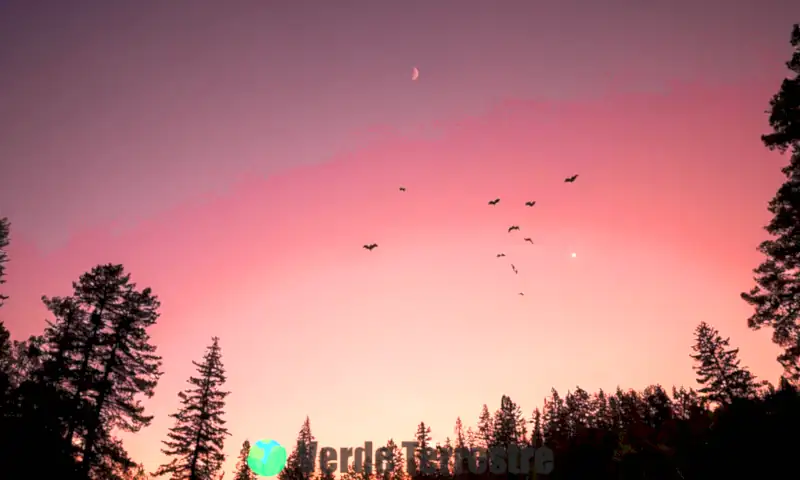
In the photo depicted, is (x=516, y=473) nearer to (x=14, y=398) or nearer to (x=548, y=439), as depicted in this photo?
(x=548, y=439)

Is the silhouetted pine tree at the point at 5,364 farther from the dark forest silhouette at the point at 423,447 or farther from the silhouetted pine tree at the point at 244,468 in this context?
the silhouetted pine tree at the point at 244,468

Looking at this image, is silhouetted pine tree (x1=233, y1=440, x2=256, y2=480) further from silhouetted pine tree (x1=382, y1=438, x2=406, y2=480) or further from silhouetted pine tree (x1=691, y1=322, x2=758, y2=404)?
silhouetted pine tree (x1=691, y1=322, x2=758, y2=404)

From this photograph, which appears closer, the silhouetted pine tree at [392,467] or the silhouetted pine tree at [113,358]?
the silhouetted pine tree at [392,467]

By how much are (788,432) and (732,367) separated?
4897 centimetres

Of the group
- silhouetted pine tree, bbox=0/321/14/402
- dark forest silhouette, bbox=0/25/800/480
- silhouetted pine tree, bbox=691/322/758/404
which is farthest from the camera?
silhouetted pine tree, bbox=691/322/758/404

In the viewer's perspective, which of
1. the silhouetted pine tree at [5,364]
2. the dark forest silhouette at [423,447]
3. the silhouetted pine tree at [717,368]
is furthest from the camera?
the silhouetted pine tree at [717,368]

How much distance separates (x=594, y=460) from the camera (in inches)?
137

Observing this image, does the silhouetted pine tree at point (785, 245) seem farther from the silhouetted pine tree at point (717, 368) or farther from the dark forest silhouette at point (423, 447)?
the silhouetted pine tree at point (717, 368)

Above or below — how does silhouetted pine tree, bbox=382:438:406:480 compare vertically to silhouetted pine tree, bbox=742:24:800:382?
below

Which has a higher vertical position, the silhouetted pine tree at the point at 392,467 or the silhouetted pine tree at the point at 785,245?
the silhouetted pine tree at the point at 785,245

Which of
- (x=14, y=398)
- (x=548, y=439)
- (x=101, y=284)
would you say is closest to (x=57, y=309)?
(x=101, y=284)

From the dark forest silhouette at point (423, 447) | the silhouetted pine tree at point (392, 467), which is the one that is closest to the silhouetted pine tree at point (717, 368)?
the dark forest silhouette at point (423, 447)

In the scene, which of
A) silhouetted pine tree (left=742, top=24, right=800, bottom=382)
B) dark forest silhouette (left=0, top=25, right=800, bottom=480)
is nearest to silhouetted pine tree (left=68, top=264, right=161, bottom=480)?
dark forest silhouette (left=0, top=25, right=800, bottom=480)

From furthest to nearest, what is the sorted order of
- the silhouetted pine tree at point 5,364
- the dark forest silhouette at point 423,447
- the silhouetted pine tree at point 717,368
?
the silhouetted pine tree at point 717,368 → the silhouetted pine tree at point 5,364 → the dark forest silhouette at point 423,447
